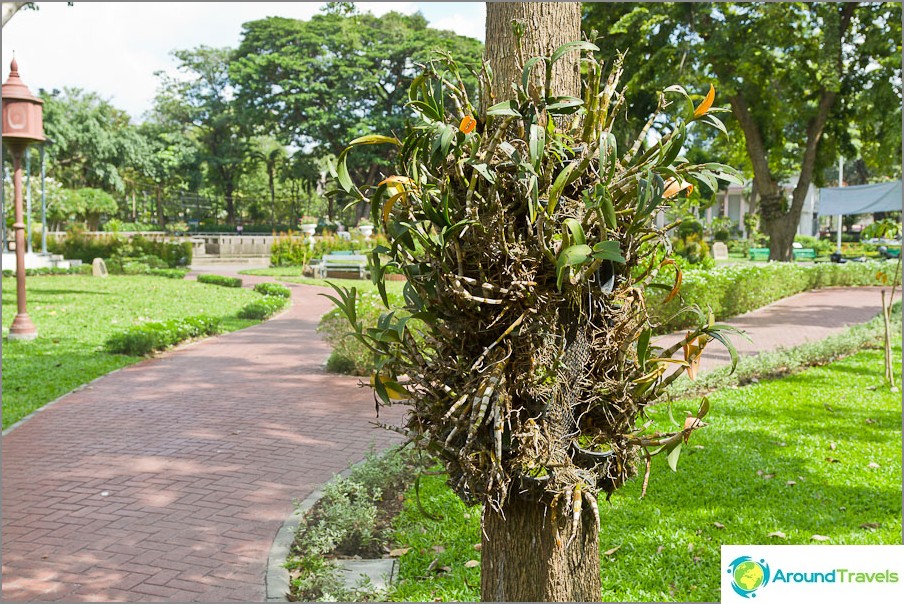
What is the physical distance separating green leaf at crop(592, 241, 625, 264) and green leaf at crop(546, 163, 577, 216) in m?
0.16

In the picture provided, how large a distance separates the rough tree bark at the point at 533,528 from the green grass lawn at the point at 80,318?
6.28 m

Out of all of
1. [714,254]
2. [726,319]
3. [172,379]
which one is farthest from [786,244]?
[172,379]

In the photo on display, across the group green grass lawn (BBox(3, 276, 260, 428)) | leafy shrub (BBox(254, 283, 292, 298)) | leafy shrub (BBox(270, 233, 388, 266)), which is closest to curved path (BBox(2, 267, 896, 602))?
green grass lawn (BBox(3, 276, 260, 428))

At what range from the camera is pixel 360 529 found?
4.17 metres

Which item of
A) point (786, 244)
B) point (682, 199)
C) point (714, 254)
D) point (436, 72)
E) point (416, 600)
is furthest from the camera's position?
point (714, 254)

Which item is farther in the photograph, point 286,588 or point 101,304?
point 101,304

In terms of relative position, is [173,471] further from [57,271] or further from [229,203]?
[229,203]

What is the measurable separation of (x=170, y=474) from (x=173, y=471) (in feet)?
0.22

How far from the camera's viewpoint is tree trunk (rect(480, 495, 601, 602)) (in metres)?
2.22

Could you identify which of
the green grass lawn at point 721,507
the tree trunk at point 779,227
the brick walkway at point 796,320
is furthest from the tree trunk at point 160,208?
the green grass lawn at point 721,507

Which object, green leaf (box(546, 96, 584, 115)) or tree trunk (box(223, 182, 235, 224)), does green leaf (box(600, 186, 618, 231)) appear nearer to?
green leaf (box(546, 96, 584, 115))

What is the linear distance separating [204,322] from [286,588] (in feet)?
30.9

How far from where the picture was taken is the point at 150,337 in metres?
Answer: 10.6

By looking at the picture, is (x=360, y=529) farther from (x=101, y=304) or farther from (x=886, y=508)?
(x=101, y=304)
